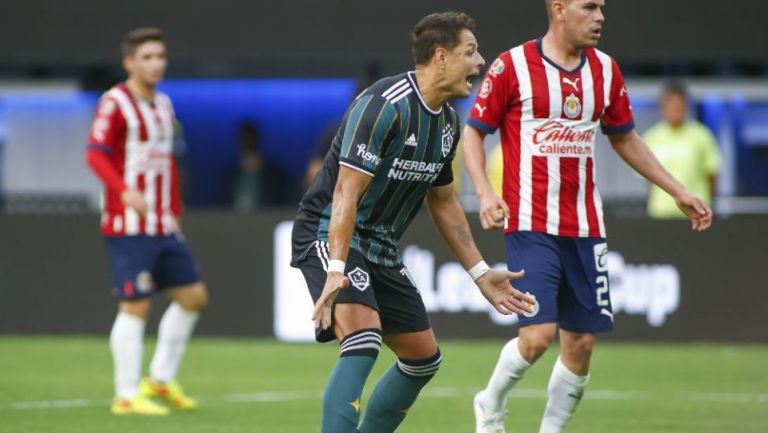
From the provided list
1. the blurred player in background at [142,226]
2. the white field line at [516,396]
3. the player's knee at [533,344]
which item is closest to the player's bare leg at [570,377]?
the player's knee at [533,344]

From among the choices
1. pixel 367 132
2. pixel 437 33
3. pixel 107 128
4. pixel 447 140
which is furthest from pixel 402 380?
pixel 107 128

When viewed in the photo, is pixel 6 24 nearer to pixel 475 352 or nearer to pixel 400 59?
pixel 400 59

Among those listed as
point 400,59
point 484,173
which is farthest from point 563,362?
A: point 400,59

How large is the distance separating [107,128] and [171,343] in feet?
4.80

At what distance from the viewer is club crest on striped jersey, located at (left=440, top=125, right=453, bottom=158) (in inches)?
278

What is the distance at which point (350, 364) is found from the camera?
670 cm

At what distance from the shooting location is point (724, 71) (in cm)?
1831

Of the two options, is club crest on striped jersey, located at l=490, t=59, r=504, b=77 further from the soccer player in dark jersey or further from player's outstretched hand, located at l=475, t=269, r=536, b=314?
player's outstretched hand, located at l=475, t=269, r=536, b=314

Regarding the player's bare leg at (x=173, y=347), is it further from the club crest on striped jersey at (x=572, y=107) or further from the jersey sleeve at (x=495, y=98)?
the club crest on striped jersey at (x=572, y=107)

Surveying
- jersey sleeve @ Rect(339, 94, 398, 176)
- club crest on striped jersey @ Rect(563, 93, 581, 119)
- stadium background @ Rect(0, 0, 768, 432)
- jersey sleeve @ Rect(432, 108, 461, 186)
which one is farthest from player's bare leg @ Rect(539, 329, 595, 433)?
jersey sleeve @ Rect(339, 94, 398, 176)

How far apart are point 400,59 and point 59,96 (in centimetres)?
464

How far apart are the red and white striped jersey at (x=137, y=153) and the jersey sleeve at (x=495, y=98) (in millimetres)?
2830

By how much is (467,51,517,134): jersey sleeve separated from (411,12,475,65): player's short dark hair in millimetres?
1272

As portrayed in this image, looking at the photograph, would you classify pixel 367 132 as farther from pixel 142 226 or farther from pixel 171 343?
Answer: pixel 171 343
